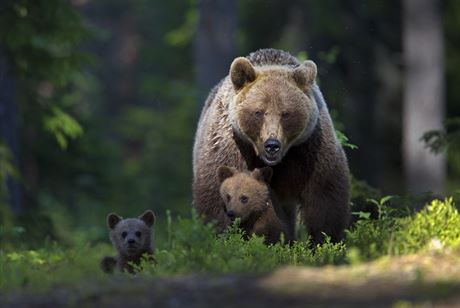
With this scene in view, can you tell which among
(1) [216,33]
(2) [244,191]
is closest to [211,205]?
(2) [244,191]

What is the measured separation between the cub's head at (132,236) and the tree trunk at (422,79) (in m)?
15.3

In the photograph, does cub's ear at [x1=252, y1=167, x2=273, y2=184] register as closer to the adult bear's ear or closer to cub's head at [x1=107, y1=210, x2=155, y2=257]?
the adult bear's ear

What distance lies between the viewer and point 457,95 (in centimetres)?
3116

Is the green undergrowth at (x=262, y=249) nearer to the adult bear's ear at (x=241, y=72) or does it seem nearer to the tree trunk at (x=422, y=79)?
the adult bear's ear at (x=241, y=72)

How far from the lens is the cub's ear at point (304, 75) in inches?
411

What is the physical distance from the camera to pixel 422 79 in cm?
2628

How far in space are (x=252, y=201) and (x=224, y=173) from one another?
0.41 m

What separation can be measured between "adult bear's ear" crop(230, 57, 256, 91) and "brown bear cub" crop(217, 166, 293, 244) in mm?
751

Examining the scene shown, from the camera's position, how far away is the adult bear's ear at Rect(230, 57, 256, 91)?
1033cm

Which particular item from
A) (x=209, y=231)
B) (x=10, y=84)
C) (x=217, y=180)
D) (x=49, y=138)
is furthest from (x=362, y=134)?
(x=209, y=231)

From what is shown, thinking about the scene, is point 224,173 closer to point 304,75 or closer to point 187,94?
point 304,75

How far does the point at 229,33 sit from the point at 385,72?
7.04m

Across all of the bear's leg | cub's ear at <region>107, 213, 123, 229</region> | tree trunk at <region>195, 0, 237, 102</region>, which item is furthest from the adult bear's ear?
tree trunk at <region>195, 0, 237, 102</region>

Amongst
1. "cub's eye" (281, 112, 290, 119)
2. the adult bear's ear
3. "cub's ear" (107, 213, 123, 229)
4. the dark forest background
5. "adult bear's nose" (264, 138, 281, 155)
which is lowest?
"cub's ear" (107, 213, 123, 229)
